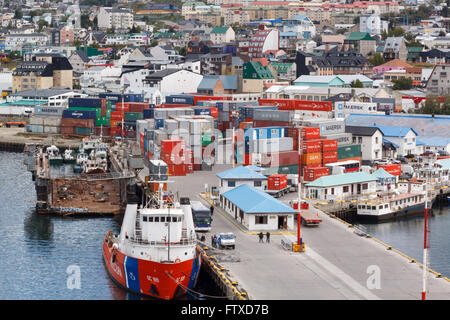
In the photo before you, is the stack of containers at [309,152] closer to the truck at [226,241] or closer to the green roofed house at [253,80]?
the truck at [226,241]

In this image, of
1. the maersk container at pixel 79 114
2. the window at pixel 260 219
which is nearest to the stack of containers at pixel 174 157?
the window at pixel 260 219

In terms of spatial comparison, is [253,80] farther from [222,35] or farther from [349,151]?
[222,35]

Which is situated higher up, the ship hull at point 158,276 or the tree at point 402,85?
the tree at point 402,85

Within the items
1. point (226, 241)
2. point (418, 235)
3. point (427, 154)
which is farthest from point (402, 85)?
point (226, 241)

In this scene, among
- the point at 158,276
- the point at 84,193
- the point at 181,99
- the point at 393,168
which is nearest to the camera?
the point at 158,276

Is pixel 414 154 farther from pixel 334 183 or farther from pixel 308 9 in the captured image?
pixel 308 9

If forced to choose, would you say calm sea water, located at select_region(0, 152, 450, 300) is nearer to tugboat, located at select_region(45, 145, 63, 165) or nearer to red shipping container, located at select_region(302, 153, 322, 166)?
red shipping container, located at select_region(302, 153, 322, 166)
